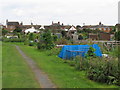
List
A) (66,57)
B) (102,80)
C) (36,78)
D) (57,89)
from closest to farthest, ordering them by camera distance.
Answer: (57,89) < (102,80) < (36,78) < (66,57)

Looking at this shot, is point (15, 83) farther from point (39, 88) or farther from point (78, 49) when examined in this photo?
point (78, 49)

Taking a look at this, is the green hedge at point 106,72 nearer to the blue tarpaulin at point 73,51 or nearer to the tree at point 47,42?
the blue tarpaulin at point 73,51

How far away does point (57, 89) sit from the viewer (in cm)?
824

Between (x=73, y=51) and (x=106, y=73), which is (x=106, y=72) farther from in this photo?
(x=73, y=51)

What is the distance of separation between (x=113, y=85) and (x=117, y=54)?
2016 millimetres

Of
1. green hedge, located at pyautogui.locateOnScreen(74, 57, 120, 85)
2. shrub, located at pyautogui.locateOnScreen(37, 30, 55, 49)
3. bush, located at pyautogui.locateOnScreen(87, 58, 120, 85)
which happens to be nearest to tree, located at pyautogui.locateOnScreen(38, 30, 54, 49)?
shrub, located at pyautogui.locateOnScreen(37, 30, 55, 49)

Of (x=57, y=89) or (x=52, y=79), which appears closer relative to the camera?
(x=57, y=89)

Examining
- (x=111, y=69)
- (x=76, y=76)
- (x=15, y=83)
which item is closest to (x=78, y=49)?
(x=76, y=76)

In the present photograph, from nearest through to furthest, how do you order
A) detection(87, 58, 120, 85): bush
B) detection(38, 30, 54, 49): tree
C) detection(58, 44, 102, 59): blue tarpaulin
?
detection(87, 58, 120, 85): bush, detection(58, 44, 102, 59): blue tarpaulin, detection(38, 30, 54, 49): tree

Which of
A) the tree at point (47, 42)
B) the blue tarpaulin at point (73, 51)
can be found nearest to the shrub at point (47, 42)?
the tree at point (47, 42)

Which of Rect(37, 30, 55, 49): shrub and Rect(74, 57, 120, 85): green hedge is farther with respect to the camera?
Rect(37, 30, 55, 49): shrub

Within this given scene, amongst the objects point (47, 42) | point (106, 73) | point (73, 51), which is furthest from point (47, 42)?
point (106, 73)

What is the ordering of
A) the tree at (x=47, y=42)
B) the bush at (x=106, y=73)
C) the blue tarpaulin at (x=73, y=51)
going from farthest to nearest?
the tree at (x=47, y=42)
the blue tarpaulin at (x=73, y=51)
the bush at (x=106, y=73)

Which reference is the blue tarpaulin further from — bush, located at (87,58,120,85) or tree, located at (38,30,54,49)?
tree, located at (38,30,54,49)
